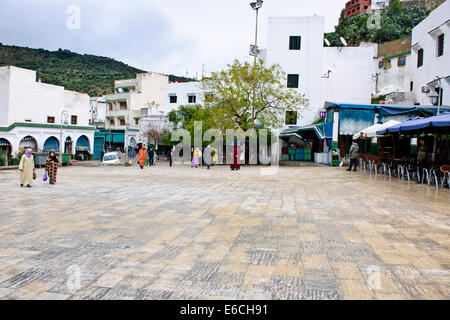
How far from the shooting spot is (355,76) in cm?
3198

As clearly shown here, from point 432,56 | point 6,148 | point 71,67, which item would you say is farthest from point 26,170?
point 71,67

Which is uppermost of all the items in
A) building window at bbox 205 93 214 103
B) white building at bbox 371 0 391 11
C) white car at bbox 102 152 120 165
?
white building at bbox 371 0 391 11

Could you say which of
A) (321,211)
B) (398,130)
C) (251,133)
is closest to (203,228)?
(321,211)

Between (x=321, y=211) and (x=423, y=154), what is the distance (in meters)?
7.65

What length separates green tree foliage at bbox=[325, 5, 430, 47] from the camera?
180 feet

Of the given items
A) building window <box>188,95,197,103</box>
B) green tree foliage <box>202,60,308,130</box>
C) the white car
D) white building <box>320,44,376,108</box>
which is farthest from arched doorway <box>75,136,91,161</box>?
white building <box>320,44,376,108</box>

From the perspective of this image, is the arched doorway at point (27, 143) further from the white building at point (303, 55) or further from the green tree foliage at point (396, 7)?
the green tree foliage at point (396, 7)

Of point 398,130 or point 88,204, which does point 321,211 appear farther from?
point 398,130

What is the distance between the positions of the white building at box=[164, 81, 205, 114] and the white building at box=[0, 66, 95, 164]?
391 inches

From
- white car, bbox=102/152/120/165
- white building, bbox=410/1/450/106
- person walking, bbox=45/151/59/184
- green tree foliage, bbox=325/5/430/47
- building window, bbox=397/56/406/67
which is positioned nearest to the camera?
person walking, bbox=45/151/59/184

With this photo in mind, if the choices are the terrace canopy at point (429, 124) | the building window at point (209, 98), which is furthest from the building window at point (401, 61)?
the terrace canopy at point (429, 124)

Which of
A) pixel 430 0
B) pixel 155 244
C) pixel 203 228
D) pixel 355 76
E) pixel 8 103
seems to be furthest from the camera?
pixel 430 0

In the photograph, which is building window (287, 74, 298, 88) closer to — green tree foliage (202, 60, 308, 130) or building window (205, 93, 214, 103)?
green tree foliage (202, 60, 308, 130)

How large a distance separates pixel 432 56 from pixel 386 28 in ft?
116
